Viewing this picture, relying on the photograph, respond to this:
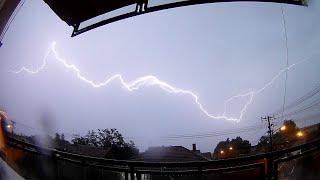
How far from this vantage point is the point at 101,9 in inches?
158

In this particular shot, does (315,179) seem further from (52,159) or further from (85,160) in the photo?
(52,159)

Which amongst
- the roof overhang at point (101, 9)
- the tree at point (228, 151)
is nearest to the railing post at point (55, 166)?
the roof overhang at point (101, 9)

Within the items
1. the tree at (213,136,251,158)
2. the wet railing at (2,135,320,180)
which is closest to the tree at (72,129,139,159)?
the wet railing at (2,135,320,180)

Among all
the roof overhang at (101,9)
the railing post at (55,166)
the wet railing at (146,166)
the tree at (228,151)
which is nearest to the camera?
the wet railing at (146,166)

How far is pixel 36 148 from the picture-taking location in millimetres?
4129

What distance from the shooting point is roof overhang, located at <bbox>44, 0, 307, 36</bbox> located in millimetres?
3867

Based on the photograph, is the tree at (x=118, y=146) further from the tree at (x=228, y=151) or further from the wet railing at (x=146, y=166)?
the tree at (x=228, y=151)

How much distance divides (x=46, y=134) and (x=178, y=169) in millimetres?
1686

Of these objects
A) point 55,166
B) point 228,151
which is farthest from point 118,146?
point 228,151

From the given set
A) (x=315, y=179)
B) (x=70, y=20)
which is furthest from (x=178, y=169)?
(x=70, y=20)

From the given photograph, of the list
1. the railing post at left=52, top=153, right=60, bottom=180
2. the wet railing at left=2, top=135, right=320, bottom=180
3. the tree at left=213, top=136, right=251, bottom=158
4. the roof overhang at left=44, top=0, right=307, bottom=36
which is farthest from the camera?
the tree at left=213, top=136, right=251, bottom=158

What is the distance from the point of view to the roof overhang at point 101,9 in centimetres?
387

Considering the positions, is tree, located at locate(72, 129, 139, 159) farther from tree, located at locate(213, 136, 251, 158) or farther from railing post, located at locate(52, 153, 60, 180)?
tree, located at locate(213, 136, 251, 158)

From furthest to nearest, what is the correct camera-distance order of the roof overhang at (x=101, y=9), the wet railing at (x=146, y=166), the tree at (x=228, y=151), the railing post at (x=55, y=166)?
the tree at (x=228, y=151)
the railing post at (x=55, y=166)
the roof overhang at (x=101, y=9)
the wet railing at (x=146, y=166)
